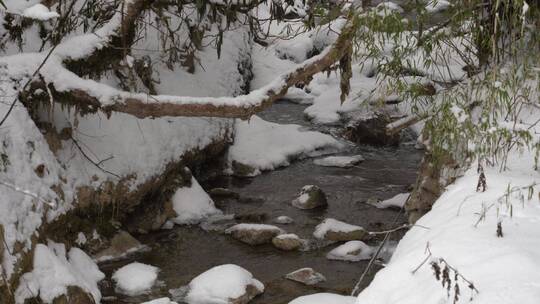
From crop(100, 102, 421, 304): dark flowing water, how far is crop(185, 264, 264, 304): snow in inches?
6.9

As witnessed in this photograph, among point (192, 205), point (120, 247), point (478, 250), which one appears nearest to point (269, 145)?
point (192, 205)

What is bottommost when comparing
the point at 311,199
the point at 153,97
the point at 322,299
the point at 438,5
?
the point at 322,299

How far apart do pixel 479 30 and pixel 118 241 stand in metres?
3.81

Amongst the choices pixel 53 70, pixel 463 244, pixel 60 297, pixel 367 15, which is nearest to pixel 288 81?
pixel 367 15

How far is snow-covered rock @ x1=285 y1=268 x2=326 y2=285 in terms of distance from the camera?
531 centimetres

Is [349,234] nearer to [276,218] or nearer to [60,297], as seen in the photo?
[276,218]

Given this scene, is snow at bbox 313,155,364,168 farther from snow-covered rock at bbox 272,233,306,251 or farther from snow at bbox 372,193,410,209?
snow-covered rock at bbox 272,233,306,251

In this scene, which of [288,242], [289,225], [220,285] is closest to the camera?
[220,285]

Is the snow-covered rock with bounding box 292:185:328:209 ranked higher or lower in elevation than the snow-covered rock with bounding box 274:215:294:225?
higher

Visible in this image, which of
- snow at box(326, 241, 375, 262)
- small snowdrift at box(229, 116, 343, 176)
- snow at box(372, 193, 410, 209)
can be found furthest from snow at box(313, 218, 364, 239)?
small snowdrift at box(229, 116, 343, 176)

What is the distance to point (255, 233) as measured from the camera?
6199 mm

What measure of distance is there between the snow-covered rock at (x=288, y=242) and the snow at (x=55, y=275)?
5.58 ft

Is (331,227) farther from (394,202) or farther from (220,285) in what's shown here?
(220,285)

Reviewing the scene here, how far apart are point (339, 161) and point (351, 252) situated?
9.82 ft
